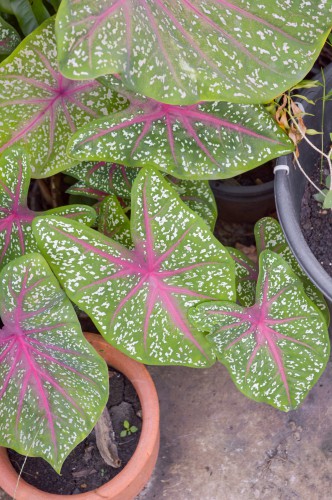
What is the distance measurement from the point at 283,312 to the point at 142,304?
1.12 ft

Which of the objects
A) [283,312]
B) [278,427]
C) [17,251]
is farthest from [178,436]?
[17,251]

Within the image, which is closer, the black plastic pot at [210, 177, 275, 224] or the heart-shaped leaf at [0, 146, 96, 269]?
the heart-shaped leaf at [0, 146, 96, 269]

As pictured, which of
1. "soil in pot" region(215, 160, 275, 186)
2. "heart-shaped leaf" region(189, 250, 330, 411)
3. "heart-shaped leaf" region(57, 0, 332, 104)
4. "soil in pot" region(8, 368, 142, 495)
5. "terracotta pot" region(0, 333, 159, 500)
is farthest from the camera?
"soil in pot" region(215, 160, 275, 186)

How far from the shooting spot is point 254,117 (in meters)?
1.40

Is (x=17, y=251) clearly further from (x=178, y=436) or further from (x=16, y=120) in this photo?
(x=178, y=436)

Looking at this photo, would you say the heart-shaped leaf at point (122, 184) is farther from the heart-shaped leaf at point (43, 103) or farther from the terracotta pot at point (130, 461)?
the terracotta pot at point (130, 461)

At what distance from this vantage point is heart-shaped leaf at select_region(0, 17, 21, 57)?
153 cm

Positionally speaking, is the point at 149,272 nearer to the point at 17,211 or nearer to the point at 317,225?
the point at 17,211

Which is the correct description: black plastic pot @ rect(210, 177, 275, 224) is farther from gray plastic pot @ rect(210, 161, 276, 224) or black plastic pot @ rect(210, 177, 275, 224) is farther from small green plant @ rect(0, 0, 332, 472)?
small green plant @ rect(0, 0, 332, 472)

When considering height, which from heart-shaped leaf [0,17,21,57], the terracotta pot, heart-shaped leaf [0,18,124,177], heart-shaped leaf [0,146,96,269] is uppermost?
heart-shaped leaf [0,17,21,57]

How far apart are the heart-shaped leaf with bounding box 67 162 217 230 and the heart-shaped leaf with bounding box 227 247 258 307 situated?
109 millimetres

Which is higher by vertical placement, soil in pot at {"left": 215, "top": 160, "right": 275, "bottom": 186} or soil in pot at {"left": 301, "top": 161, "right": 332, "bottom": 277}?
soil in pot at {"left": 301, "top": 161, "right": 332, "bottom": 277}

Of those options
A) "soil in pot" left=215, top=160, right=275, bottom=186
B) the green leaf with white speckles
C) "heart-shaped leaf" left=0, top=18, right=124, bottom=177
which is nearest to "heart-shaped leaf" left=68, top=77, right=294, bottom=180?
"heart-shaped leaf" left=0, top=18, right=124, bottom=177

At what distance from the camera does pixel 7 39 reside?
1.54 metres
